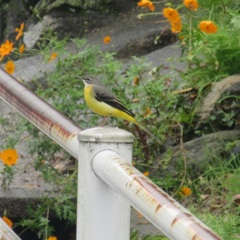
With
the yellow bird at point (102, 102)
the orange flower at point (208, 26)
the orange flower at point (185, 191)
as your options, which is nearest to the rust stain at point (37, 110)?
the yellow bird at point (102, 102)

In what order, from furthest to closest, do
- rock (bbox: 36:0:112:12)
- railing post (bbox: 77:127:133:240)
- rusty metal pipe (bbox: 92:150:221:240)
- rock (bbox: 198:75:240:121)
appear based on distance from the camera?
rock (bbox: 36:0:112:12), rock (bbox: 198:75:240:121), railing post (bbox: 77:127:133:240), rusty metal pipe (bbox: 92:150:221:240)

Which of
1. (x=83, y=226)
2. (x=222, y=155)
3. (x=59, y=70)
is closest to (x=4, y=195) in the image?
(x=59, y=70)

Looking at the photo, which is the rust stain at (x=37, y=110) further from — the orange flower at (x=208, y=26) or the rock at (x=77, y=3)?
the rock at (x=77, y=3)

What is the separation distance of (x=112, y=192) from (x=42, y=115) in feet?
1.91

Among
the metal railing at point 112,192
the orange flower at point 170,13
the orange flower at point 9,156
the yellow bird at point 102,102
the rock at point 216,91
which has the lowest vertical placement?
the rock at point 216,91

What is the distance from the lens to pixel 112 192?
7.47 feet

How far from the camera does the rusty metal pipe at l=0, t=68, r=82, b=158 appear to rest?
262cm

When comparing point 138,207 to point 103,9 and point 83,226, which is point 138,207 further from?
point 103,9

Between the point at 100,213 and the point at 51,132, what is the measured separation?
485 millimetres

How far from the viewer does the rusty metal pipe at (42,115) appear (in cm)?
262

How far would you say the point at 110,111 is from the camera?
4.89 m

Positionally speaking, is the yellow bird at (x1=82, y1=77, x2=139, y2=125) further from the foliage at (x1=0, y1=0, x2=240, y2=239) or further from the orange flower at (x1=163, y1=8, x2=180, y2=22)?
the orange flower at (x1=163, y1=8, x2=180, y2=22)

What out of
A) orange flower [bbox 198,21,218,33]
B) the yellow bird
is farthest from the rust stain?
orange flower [bbox 198,21,218,33]

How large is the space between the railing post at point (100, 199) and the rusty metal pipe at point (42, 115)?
185mm
